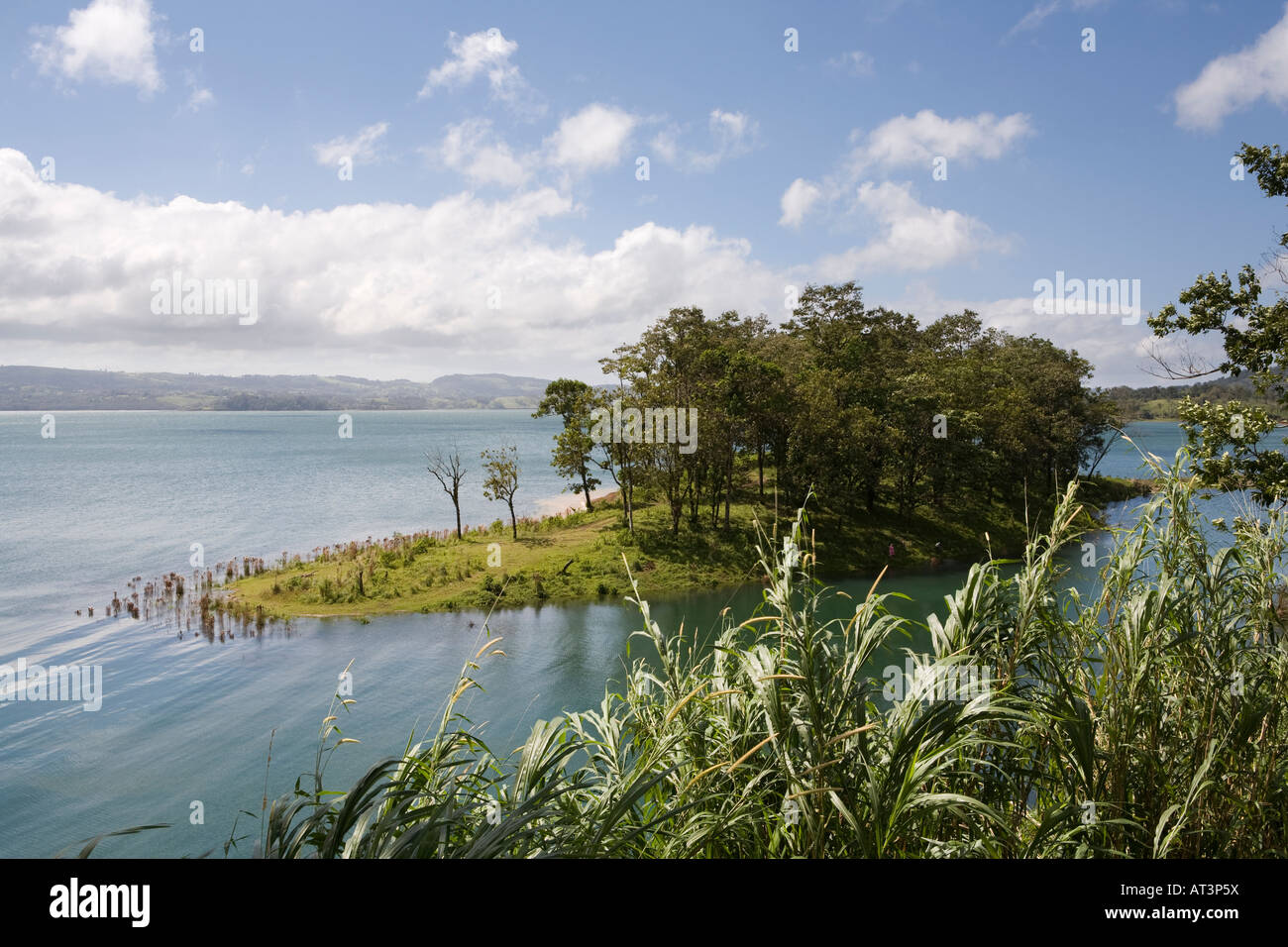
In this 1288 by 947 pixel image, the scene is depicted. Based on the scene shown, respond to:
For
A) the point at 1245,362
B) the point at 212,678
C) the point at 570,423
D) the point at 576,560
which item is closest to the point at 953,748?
the point at 1245,362

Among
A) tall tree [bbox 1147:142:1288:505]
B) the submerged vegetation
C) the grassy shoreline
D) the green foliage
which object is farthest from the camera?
the green foliage

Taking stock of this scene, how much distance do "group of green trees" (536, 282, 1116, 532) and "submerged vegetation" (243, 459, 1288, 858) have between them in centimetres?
2261

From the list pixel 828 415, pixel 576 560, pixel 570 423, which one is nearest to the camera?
pixel 576 560

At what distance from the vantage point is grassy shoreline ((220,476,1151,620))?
79.9 ft

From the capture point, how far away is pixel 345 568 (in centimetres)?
2677

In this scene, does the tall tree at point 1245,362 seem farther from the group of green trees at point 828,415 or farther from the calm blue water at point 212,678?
the group of green trees at point 828,415

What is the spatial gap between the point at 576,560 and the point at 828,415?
1189cm

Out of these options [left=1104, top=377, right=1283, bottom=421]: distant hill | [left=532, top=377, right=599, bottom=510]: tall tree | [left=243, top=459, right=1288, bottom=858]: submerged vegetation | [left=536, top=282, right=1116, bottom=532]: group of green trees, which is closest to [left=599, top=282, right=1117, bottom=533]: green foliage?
[left=536, top=282, right=1116, bottom=532]: group of green trees

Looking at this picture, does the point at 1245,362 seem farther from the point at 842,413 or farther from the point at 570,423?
the point at 570,423

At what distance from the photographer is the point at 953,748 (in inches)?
121

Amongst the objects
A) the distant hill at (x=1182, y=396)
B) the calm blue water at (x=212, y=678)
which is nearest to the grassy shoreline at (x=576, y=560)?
the calm blue water at (x=212, y=678)

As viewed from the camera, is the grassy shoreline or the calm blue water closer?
the calm blue water

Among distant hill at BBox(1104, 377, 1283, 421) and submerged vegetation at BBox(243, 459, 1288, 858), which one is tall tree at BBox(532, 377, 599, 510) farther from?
submerged vegetation at BBox(243, 459, 1288, 858)
